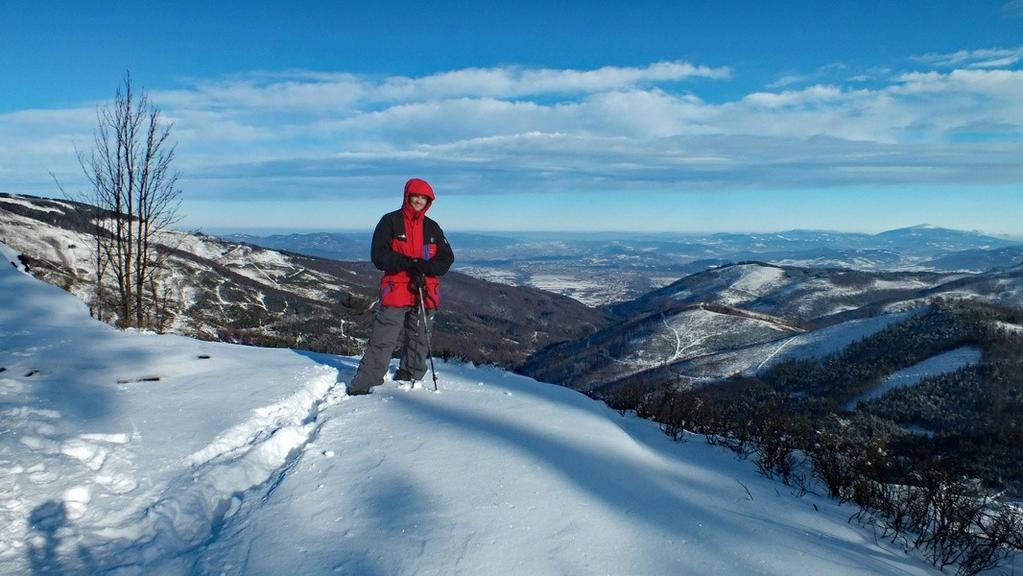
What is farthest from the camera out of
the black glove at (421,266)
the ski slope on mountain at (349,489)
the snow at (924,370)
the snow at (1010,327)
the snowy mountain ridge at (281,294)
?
the snowy mountain ridge at (281,294)

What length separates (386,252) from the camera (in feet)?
22.2

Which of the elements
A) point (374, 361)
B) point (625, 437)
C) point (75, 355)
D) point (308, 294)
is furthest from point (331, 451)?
point (308, 294)

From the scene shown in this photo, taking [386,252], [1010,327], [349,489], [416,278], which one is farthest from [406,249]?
[1010,327]

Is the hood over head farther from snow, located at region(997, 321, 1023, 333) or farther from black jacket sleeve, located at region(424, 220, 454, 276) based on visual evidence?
snow, located at region(997, 321, 1023, 333)

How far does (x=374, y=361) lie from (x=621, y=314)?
15272 cm

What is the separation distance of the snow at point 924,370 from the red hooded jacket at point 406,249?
3177 centimetres

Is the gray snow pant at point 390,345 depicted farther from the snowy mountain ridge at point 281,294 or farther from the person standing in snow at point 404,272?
the snowy mountain ridge at point 281,294

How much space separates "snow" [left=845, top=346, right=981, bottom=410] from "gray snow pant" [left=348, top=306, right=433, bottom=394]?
103ft

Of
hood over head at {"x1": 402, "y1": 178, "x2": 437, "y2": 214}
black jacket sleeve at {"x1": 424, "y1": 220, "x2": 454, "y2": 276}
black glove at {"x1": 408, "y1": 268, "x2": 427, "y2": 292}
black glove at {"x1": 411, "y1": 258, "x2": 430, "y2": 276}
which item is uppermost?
hood over head at {"x1": 402, "y1": 178, "x2": 437, "y2": 214}

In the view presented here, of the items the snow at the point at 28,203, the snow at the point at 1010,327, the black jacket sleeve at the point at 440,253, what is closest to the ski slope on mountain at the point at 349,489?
the black jacket sleeve at the point at 440,253

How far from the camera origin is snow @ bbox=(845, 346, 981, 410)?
96.6ft

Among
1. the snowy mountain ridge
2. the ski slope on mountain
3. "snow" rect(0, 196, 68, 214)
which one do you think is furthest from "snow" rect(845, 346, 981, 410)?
"snow" rect(0, 196, 68, 214)

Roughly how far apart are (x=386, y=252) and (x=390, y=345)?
128 cm

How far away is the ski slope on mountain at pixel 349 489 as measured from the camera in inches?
Result: 117
